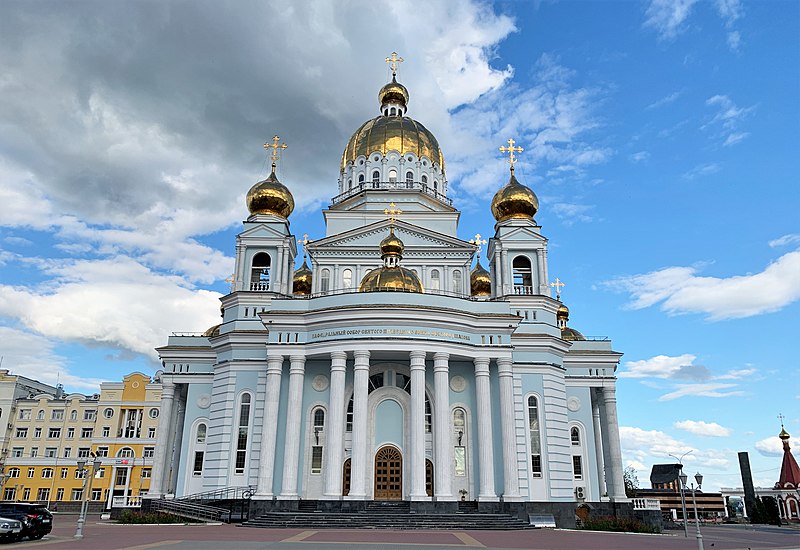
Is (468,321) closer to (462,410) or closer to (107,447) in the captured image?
(462,410)

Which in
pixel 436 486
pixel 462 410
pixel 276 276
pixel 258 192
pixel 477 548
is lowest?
pixel 477 548

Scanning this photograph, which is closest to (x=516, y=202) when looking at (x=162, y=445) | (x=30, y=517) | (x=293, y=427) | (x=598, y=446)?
(x=598, y=446)

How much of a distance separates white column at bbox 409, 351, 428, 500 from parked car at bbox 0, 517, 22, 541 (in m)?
14.2

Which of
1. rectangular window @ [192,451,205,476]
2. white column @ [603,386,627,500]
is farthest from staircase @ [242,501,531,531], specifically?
white column @ [603,386,627,500]

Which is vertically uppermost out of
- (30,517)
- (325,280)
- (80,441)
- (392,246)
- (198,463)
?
(392,246)

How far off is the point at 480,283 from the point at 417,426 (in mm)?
14627

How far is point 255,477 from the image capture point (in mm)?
29797

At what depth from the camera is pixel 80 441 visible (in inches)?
2217

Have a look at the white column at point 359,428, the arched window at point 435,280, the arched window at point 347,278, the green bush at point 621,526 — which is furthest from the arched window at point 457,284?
the green bush at point 621,526

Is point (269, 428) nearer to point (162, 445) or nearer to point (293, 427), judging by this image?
point (293, 427)

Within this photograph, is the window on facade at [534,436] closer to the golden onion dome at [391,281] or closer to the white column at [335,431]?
the golden onion dome at [391,281]

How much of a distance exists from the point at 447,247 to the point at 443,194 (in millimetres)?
6630

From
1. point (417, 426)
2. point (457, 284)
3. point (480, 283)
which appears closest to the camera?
point (417, 426)

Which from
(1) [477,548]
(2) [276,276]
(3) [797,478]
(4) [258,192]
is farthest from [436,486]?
(3) [797,478]
